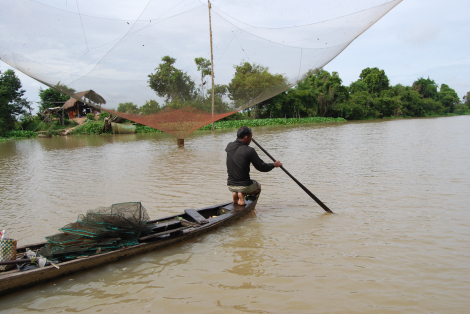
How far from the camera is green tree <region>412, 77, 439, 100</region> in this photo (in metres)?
62.9

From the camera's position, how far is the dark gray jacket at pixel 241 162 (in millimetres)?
3957

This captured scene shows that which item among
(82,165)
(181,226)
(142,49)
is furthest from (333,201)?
(82,165)

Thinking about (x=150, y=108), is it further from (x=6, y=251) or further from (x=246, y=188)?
(x=6, y=251)

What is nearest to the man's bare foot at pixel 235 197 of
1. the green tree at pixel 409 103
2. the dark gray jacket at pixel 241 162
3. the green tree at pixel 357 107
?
the dark gray jacket at pixel 241 162

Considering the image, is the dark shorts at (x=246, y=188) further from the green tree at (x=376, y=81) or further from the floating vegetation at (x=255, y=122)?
the green tree at (x=376, y=81)

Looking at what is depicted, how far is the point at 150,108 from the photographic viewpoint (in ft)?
30.6

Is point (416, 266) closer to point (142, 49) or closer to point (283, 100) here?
point (142, 49)

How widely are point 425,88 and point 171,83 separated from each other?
68175 millimetres

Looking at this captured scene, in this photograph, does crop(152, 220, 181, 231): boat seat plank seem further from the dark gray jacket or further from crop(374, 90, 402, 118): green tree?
crop(374, 90, 402, 118): green tree

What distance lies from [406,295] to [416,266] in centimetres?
52

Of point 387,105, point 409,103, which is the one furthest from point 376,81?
point 409,103

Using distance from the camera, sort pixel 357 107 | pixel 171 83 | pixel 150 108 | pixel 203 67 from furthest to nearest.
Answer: pixel 357 107, pixel 150 108, pixel 171 83, pixel 203 67

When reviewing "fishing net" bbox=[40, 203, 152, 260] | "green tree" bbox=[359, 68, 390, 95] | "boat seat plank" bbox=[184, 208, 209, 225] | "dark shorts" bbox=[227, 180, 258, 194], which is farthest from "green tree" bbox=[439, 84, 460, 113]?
"fishing net" bbox=[40, 203, 152, 260]

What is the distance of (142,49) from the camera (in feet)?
25.7
